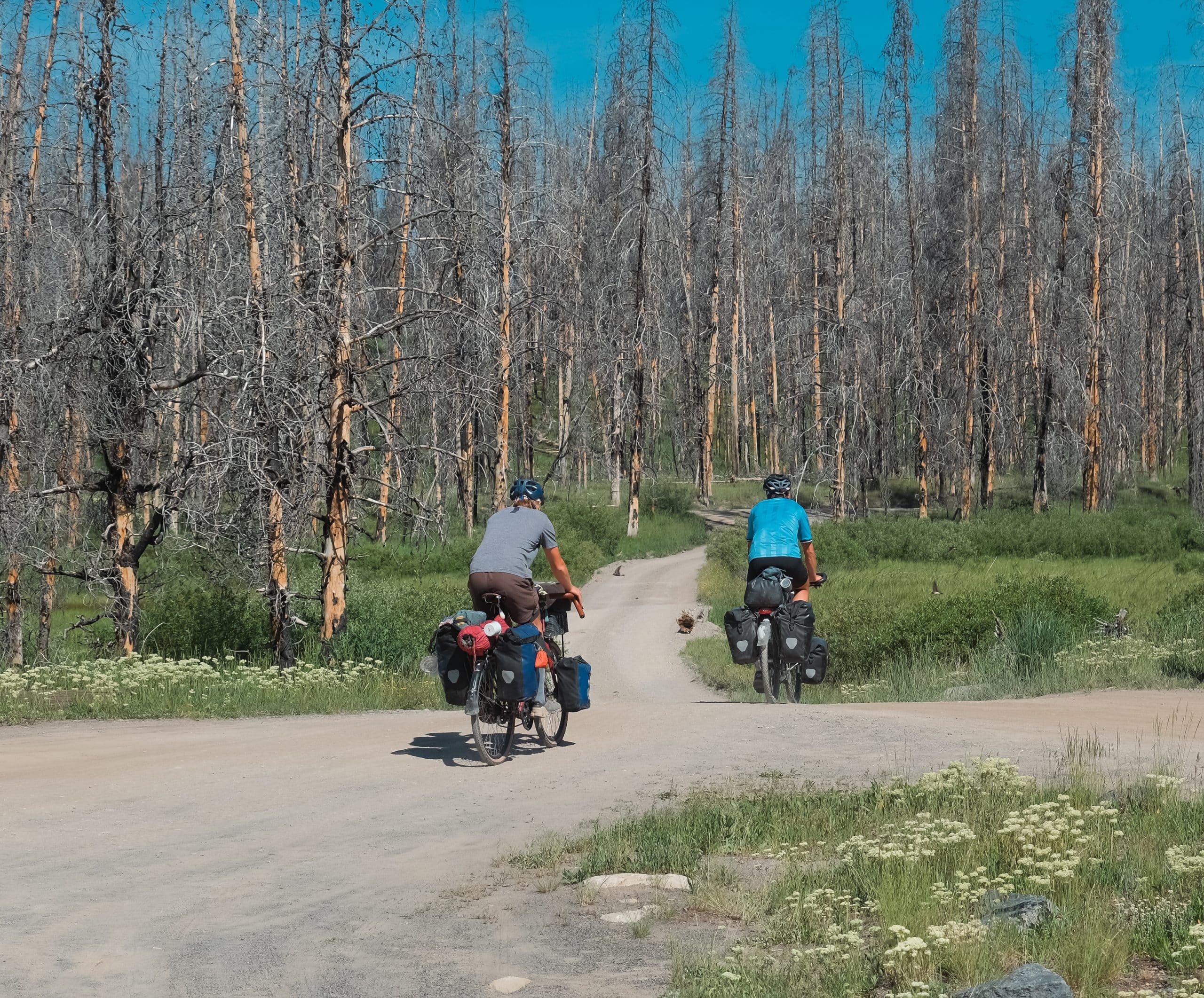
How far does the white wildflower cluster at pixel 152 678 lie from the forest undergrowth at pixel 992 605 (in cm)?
590

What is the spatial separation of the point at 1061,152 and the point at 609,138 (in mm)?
14403

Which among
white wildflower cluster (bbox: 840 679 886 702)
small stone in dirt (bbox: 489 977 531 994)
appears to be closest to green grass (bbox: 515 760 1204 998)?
small stone in dirt (bbox: 489 977 531 994)

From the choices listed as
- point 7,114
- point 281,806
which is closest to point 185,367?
point 7,114

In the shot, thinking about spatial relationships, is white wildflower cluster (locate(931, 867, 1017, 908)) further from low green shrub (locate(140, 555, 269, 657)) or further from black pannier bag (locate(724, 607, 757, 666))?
low green shrub (locate(140, 555, 269, 657))

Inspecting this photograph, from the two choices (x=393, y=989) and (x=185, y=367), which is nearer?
(x=393, y=989)

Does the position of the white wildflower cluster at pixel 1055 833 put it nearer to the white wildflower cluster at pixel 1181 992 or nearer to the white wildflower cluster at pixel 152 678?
the white wildflower cluster at pixel 1181 992

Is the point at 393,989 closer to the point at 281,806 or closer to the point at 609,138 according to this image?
the point at 281,806

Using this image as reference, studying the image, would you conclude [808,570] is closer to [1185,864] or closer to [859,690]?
[859,690]

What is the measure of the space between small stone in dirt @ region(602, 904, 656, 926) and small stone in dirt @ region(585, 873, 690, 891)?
0.32 metres

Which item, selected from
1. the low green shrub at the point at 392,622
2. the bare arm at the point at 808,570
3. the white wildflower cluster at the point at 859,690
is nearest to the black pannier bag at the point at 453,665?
the bare arm at the point at 808,570

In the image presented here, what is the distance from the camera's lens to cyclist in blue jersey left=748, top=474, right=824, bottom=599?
1235cm

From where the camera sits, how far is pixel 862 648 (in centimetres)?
1919

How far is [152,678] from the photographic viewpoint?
1278cm

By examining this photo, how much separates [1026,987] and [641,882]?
93.3 inches
